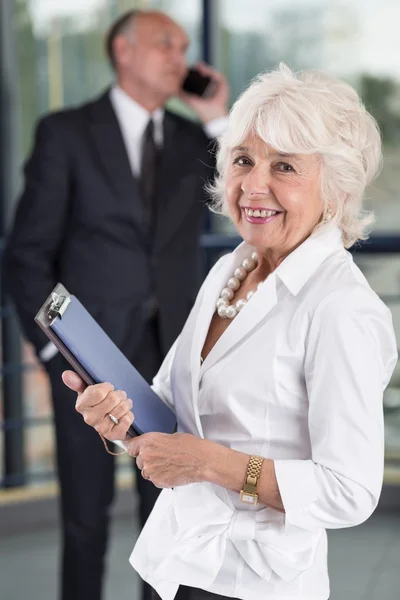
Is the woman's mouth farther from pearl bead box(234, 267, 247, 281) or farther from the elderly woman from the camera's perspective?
pearl bead box(234, 267, 247, 281)

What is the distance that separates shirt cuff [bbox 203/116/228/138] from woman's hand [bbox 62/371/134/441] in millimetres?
1720

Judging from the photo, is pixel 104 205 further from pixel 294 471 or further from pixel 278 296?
pixel 294 471

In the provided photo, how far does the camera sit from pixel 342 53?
448cm

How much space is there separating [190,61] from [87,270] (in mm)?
1955

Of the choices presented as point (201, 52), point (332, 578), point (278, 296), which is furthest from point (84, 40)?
point (278, 296)

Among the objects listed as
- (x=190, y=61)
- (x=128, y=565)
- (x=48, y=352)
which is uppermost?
(x=190, y=61)

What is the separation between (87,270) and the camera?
2.74 meters

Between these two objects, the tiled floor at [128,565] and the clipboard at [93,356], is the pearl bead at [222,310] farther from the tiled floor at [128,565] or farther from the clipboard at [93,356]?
the tiled floor at [128,565]

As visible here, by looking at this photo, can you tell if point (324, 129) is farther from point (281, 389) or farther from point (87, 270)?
point (87, 270)

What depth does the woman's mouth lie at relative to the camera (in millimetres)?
1527

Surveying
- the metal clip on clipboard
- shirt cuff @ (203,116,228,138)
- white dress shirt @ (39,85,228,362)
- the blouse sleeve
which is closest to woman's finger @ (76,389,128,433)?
the metal clip on clipboard

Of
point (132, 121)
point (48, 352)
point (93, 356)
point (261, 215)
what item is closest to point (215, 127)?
point (132, 121)

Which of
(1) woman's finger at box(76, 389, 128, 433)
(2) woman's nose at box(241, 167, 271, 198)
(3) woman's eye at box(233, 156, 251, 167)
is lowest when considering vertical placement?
(1) woman's finger at box(76, 389, 128, 433)

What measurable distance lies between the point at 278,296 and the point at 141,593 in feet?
5.35
